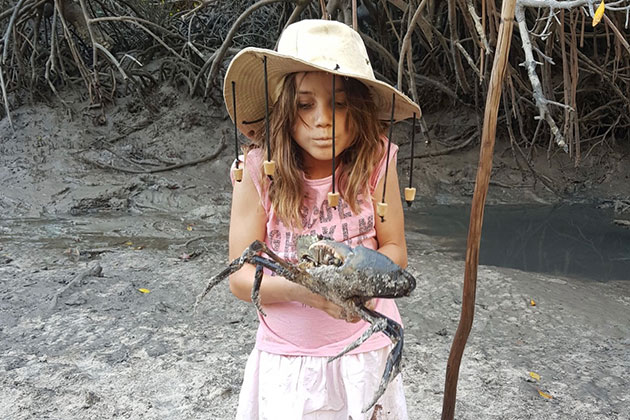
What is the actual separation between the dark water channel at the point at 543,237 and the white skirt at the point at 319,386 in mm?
2355

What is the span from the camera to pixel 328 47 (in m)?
0.95

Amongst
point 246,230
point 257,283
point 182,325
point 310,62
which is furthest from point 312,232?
point 182,325

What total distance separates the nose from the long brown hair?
0.05 meters

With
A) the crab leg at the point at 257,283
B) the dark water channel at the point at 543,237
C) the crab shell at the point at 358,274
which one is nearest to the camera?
the crab shell at the point at 358,274

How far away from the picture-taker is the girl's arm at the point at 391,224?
112cm

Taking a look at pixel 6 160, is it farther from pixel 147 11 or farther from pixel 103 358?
pixel 103 358

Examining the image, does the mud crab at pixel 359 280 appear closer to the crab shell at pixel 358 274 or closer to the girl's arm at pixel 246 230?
the crab shell at pixel 358 274

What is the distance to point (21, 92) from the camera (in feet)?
16.2

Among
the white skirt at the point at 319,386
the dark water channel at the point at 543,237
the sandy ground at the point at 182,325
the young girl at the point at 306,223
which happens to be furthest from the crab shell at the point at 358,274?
the dark water channel at the point at 543,237

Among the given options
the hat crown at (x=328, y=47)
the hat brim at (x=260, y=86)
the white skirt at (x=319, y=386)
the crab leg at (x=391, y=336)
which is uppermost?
the hat crown at (x=328, y=47)

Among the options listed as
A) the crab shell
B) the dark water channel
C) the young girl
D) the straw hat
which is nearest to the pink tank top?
the young girl

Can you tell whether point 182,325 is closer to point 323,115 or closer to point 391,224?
point 391,224

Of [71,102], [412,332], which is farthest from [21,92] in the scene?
[412,332]

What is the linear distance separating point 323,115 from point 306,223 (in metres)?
0.24
